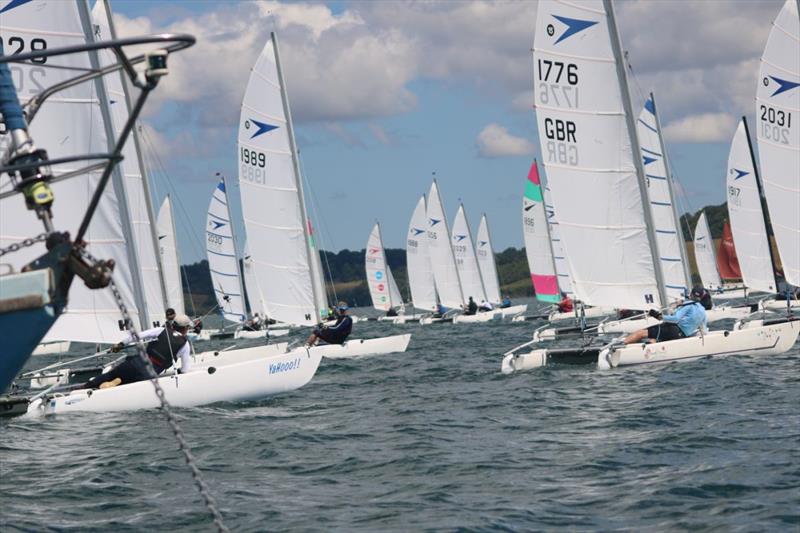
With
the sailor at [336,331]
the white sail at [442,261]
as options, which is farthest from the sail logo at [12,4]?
the white sail at [442,261]

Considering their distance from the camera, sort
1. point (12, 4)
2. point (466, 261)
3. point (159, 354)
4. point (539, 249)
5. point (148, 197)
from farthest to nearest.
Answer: point (466, 261)
point (539, 249)
point (148, 197)
point (12, 4)
point (159, 354)

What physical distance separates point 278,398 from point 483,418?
4.20 m

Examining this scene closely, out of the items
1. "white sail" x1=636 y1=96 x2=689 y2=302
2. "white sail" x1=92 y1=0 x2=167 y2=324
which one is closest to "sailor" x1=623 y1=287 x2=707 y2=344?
"white sail" x1=92 y1=0 x2=167 y2=324

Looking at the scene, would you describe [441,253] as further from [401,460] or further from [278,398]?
[401,460]

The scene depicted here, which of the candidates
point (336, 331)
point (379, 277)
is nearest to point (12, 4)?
point (336, 331)

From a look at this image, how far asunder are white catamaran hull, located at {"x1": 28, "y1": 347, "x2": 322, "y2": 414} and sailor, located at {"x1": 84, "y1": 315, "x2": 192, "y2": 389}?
0.34 meters

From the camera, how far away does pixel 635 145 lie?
21578mm

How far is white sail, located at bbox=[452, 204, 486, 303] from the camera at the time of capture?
62094 millimetres

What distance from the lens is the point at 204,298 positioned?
6432 inches

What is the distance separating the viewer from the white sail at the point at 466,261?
62.1 meters

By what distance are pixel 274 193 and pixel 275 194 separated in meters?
0.04

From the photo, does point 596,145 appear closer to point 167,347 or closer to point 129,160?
point 167,347

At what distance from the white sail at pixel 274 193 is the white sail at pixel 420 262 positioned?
32.9 m

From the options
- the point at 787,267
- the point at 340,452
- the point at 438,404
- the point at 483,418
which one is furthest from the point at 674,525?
the point at 787,267
